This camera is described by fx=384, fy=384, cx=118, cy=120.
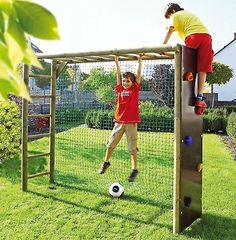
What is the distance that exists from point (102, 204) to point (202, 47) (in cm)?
245

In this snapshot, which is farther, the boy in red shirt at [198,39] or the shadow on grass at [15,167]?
the shadow on grass at [15,167]

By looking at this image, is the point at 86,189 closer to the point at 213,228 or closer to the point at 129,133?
the point at 129,133

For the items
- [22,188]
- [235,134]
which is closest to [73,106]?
[22,188]

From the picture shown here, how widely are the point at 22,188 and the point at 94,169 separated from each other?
75.8 inches

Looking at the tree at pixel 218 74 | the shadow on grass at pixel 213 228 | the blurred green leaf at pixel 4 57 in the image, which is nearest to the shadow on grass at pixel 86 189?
the shadow on grass at pixel 213 228

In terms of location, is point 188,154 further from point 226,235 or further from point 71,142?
point 71,142

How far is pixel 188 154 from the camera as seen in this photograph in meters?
4.41

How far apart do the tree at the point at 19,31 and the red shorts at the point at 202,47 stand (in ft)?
13.7

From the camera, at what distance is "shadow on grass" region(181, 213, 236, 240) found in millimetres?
4222

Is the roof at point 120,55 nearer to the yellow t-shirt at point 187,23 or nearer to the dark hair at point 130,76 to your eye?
the dark hair at point 130,76

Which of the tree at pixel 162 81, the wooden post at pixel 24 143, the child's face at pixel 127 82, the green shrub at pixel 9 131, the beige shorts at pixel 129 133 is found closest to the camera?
the child's face at pixel 127 82

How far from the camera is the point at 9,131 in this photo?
25.8 feet

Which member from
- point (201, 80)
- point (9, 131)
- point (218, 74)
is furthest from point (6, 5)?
point (218, 74)

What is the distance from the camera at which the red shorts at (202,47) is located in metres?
4.36
